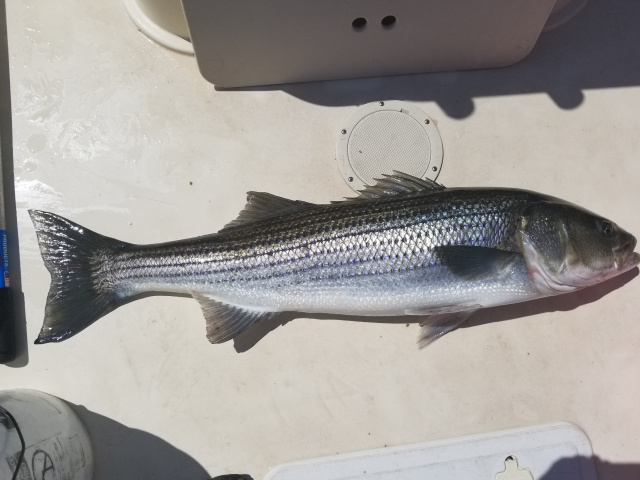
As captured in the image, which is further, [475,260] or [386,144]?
[386,144]

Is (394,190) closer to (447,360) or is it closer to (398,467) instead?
(447,360)

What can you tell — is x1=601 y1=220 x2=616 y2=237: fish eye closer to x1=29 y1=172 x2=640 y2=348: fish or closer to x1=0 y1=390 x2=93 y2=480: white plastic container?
x1=29 y1=172 x2=640 y2=348: fish

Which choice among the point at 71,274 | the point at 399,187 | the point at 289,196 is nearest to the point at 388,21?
the point at 399,187

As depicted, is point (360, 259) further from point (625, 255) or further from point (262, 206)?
point (625, 255)

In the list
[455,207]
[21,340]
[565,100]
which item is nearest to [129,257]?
[21,340]

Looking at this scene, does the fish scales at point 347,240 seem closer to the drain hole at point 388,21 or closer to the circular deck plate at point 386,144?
the circular deck plate at point 386,144

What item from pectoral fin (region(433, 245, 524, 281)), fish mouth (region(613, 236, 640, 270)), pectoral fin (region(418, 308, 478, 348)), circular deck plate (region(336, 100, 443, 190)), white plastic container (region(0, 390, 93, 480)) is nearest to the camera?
white plastic container (region(0, 390, 93, 480))

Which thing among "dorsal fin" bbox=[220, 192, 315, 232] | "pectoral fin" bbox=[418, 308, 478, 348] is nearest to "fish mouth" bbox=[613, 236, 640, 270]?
"pectoral fin" bbox=[418, 308, 478, 348]

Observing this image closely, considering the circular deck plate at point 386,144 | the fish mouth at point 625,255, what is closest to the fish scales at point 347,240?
the circular deck plate at point 386,144
